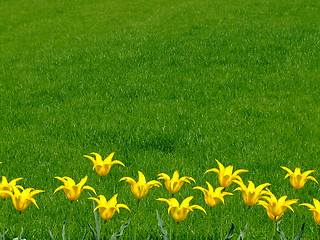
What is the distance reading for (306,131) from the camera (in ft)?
18.9

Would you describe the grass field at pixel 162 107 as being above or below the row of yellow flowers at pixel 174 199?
below

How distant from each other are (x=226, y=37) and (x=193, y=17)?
234 centimetres

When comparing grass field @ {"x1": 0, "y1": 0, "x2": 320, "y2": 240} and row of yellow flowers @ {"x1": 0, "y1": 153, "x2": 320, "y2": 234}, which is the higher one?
row of yellow flowers @ {"x1": 0, "y1": 153, "x2": 320, "y2": 234}

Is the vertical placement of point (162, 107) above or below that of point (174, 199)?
below

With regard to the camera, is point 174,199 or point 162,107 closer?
point 174,199

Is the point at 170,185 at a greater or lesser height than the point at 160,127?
greater

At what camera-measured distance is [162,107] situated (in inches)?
259

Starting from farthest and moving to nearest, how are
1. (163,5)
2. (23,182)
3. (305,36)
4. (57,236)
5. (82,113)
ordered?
(163,5)
(305,36)
(82,113)
(23,182)
(57,236)

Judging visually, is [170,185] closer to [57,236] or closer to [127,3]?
[57,236]

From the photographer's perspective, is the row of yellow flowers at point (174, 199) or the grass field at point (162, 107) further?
the grass field at point (162, 107)

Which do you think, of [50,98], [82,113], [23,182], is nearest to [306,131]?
[82,113]

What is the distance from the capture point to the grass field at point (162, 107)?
4141 millimetres

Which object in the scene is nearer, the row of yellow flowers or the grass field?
the row of yellow flowers

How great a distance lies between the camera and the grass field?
4.14m
